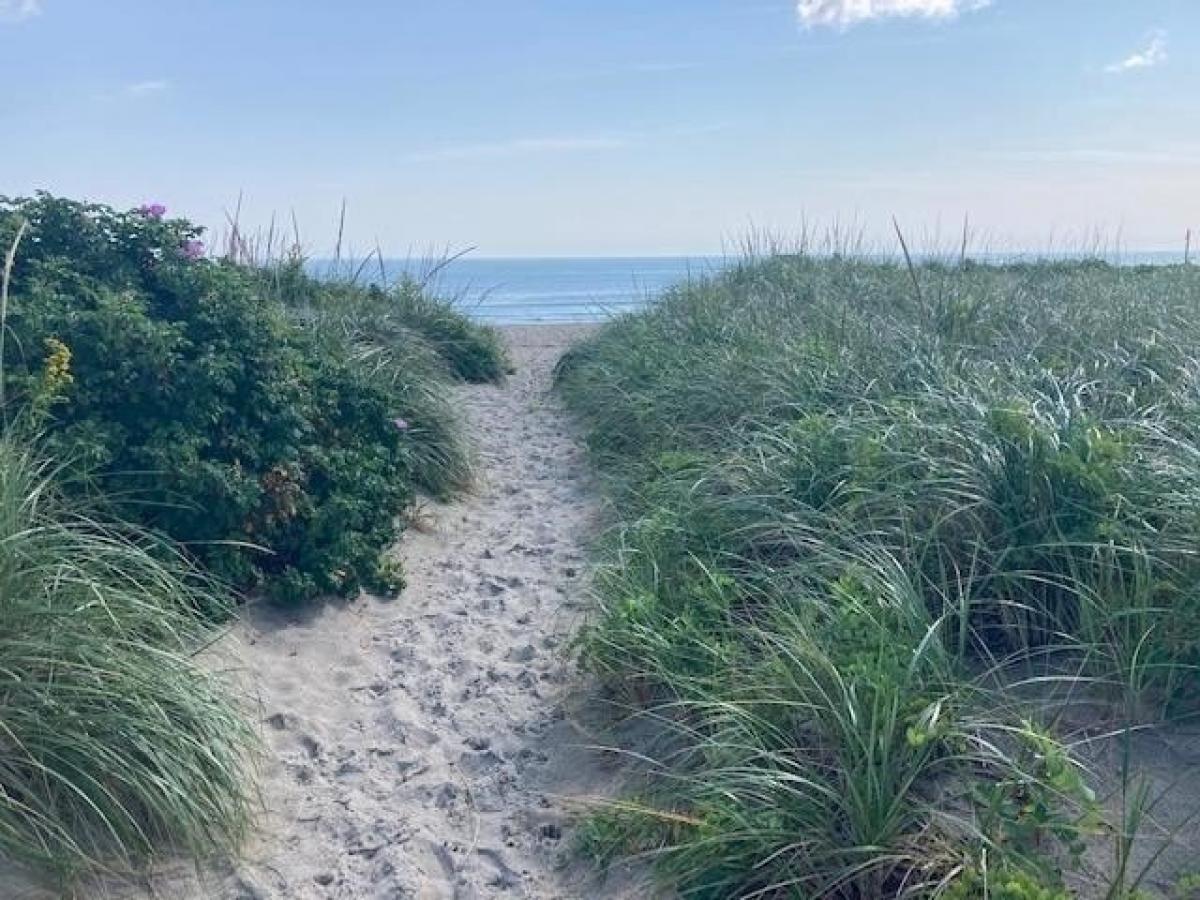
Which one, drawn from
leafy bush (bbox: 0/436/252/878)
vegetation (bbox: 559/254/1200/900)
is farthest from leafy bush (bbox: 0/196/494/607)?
vegetation (bbox: 559/254/1200/900)

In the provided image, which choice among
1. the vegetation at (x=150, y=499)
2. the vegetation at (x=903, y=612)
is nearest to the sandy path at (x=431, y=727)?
the vegetation at (x=150, y=499)

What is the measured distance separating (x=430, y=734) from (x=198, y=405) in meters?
2.04

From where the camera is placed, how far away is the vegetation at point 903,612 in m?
3.40

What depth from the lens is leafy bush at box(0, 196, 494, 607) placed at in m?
5.50

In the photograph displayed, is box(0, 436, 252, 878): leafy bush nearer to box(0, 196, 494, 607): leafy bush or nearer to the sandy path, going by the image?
the sandy path

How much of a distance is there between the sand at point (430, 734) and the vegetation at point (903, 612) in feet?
1.19

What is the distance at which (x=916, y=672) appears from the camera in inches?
153

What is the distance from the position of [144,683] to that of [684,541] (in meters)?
2.41

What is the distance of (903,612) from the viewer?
4.19 meters

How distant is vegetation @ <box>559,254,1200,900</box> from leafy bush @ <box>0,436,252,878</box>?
51.0 inches

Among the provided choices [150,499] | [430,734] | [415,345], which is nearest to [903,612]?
[430,734]

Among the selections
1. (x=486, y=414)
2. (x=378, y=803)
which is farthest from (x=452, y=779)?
(x=486, y=414)

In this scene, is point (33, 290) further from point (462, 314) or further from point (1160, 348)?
point (462, 314)

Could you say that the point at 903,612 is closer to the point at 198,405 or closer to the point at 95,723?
the point at 95,723
